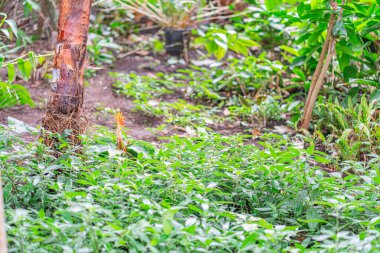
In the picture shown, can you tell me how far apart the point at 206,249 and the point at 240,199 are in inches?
32.3

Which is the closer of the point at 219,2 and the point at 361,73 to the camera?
the point at 361,73

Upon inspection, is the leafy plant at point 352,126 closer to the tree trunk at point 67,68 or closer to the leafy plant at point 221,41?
the leafy plant at point 221,41

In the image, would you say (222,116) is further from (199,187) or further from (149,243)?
(149,243)

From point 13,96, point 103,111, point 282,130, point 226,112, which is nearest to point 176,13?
point 226,112

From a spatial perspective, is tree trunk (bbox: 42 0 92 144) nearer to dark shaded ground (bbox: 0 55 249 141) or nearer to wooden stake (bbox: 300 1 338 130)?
dark shaded ground (bbox: 0 55 249 141)

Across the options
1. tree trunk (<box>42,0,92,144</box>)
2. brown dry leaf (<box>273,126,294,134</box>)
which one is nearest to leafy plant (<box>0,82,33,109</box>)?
tree trunk (<box>42,0,92,144</box>)

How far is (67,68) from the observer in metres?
3.16

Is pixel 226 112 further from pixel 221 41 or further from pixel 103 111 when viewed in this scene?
pixel 103 111

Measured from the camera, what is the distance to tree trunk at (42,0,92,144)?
3152 millimetres

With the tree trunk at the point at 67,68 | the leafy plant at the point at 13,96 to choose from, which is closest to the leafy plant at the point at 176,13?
the leafy plant at the point at 13,96

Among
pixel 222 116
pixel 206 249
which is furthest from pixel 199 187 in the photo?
pixel 222 116

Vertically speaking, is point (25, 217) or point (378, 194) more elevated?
point (25, 217)

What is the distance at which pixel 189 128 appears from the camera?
4332 mm

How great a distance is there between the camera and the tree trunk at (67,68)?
124 inches
